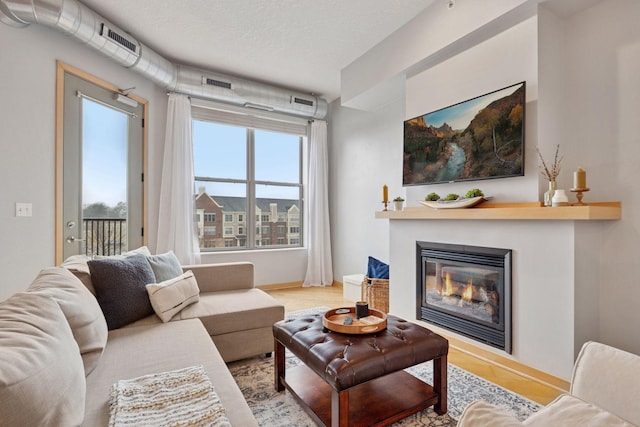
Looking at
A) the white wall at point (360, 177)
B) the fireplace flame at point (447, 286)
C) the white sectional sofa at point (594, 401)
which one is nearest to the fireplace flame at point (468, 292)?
the fireplace flame at point (447, 286)

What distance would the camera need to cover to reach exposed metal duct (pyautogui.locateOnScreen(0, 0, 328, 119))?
2502 mm

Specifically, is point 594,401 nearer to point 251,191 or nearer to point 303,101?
point 251,191

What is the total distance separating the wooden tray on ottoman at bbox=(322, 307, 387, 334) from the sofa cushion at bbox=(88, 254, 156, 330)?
120cm

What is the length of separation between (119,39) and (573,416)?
4.10 metres

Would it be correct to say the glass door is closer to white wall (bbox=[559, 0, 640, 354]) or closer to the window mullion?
the window mullion

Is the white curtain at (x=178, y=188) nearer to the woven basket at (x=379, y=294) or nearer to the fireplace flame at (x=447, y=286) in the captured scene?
the woven basket at (x=379, y=294)

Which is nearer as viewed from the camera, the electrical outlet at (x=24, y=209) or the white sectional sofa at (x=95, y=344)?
the white sectional sofa at (x=95, y=344)

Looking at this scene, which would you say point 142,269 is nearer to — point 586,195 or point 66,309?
point 66,309

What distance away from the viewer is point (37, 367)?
2.71ft

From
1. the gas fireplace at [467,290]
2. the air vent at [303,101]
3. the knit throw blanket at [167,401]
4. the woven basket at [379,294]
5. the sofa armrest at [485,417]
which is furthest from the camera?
the air vent at [303,101]

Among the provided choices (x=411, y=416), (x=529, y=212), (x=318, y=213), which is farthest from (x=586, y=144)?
(x=318, y=213)

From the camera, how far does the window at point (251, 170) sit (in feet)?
15.3

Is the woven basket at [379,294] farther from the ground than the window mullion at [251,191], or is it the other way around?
the window mullion at [251,191]

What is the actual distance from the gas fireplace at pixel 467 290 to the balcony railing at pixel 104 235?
3.19 meters
